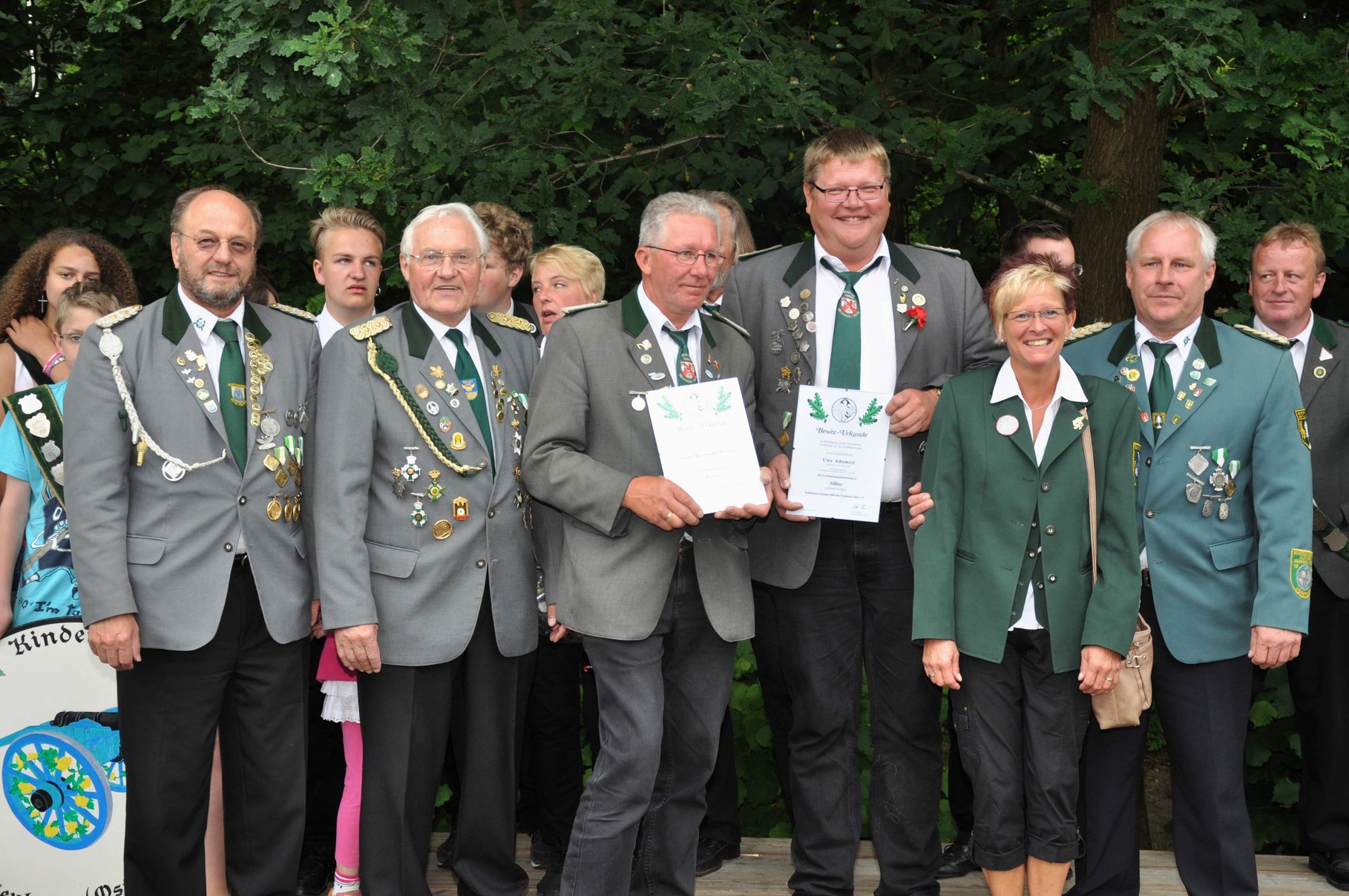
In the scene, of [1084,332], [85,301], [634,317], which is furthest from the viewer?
[85,301]

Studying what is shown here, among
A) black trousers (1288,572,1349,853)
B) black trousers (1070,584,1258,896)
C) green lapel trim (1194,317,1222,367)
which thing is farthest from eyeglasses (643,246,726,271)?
black trousers (1288,572,1349,853)

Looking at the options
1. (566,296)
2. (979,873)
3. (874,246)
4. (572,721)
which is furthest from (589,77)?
(979,873)

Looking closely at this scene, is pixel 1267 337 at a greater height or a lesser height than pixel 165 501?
greater

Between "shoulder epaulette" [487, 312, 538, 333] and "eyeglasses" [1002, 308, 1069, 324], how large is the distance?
1.58 meters

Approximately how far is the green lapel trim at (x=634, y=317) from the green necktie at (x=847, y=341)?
→ 25.0 inches

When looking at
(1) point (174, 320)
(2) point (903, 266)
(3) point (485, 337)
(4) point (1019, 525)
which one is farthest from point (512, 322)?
(4) point (1019, 525)

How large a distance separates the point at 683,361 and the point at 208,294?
4.64ft

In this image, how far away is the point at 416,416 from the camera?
3.86 meters

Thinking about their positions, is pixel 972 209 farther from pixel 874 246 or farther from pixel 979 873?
pixel 979 873

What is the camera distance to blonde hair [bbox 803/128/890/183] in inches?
159

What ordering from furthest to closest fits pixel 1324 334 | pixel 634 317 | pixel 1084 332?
1. pixel 1324 334
2. pixel 1084 332
3. pixel 634 317

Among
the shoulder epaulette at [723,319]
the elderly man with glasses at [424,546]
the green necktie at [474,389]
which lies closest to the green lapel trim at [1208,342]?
the shoulder epaulette at [723,319]

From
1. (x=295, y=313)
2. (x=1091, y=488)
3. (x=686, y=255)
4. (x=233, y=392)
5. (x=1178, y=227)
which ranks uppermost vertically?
(x=1178, y=227)

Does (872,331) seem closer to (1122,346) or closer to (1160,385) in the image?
(1122,346)
